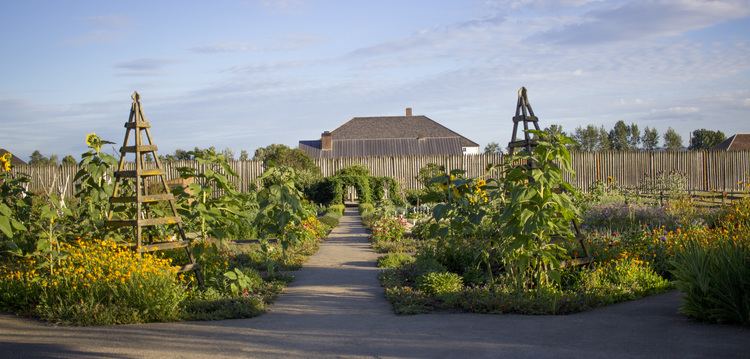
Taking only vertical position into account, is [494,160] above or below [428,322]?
above

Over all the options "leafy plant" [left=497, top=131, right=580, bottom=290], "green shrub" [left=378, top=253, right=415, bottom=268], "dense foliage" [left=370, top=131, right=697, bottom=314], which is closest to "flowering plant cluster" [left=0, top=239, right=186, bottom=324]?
"dense foliage" [left=370, top=131, right=697, bottom=314]

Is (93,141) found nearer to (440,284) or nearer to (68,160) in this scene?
(440,284)

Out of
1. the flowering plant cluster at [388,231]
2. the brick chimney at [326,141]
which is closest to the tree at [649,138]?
the brick chimney at [326,141]

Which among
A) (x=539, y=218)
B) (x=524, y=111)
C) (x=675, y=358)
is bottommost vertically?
(x=675, y=358)

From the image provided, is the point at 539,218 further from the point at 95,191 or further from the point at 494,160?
the point at 494,160

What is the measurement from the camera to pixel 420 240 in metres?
12.6

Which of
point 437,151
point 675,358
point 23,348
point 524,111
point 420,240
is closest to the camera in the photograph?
point 675,358

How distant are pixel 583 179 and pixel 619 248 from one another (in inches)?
812

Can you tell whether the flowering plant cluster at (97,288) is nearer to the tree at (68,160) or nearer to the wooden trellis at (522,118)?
the wooden trellis at (522,118)

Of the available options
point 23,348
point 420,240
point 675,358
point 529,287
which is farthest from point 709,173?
point 23,348

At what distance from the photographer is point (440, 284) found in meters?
7.43

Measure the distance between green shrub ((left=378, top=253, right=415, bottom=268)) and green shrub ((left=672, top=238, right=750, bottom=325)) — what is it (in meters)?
4.01

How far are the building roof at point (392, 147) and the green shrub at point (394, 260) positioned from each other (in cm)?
4216

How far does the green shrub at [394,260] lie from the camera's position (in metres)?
9.55
